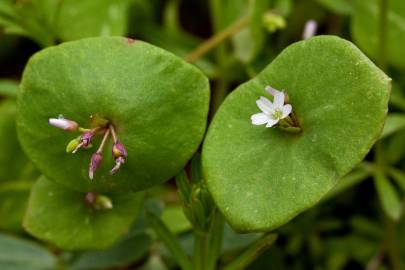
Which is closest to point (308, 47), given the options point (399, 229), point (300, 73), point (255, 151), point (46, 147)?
point (300, 73)

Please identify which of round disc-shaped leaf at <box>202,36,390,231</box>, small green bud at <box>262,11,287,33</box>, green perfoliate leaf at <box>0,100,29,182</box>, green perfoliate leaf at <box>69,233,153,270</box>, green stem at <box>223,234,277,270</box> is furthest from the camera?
green perfoliate leaf at <box>0,100,29,182</box>

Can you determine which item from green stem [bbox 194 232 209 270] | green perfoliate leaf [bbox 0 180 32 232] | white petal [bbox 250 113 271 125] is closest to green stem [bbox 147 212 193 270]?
green stem [bbox 194 232 209 270]

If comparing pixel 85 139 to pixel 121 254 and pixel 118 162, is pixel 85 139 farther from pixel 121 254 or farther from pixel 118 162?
pixel 121 254

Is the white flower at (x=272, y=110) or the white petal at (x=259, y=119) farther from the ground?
the white flower at (x=272, y=110)

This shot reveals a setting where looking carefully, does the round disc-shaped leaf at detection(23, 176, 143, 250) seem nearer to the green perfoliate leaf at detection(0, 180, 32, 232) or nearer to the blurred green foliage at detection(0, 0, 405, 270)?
the blurred green foliage at detection(0, 0, 405, 270)

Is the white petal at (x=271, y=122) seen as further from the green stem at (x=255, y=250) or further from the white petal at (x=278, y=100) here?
the green stem at (x=255, y=250)

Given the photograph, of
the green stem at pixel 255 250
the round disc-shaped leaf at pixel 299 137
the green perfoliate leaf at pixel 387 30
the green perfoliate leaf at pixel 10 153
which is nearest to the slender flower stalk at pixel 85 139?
the round disc-shaped leaf at pixel 299 137
